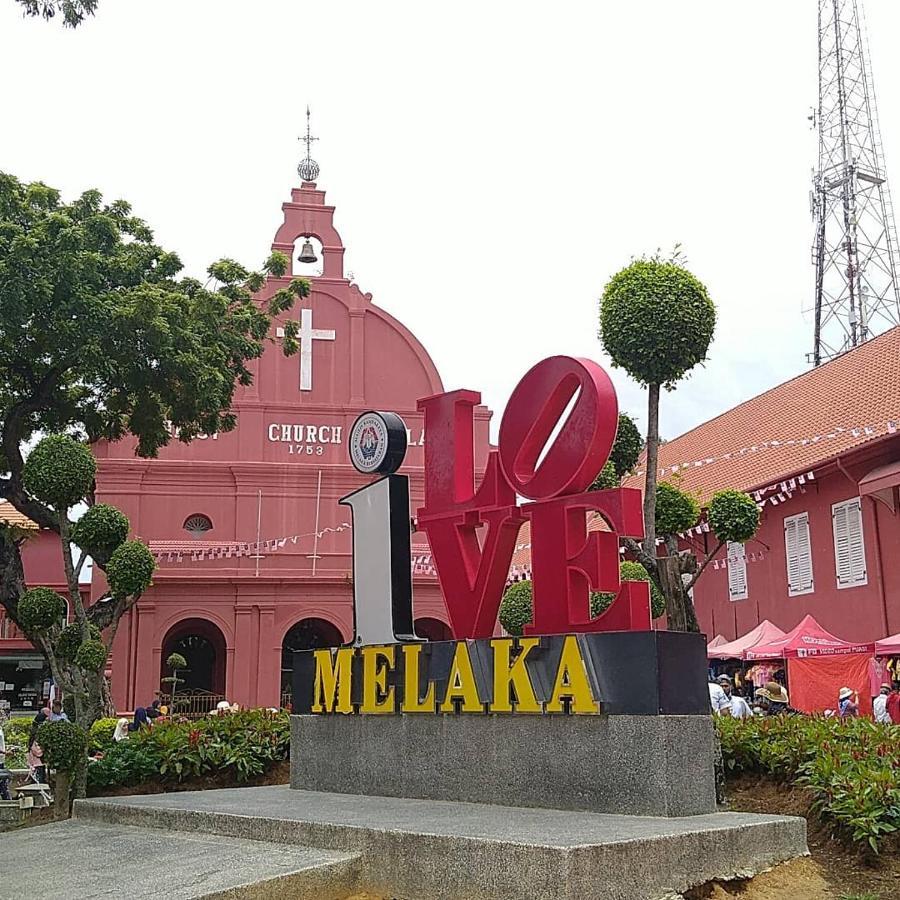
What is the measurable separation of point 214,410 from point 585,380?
993 centimetres

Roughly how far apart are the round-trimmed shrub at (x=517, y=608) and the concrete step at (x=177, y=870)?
8830 mm

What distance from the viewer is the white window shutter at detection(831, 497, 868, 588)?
1827 centimetres

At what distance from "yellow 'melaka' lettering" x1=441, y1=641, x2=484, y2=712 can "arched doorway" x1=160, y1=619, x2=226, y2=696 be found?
17355mm

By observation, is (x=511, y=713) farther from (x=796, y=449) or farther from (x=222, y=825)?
(x=796, y=449)

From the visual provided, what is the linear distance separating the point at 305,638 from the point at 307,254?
28.8 ft

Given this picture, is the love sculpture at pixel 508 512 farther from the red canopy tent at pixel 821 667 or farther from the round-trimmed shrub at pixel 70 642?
the red canopy tent at pixel 821 667

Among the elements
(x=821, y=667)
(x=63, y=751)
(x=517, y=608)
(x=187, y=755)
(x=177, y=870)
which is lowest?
(x=177, y=870)

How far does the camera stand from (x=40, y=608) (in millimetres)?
11766

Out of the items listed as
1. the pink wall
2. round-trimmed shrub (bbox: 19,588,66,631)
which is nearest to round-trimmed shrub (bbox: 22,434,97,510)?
round-trimmed shrub (bbox: 19,588,66,631)

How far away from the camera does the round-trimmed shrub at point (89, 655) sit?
11.3 metres

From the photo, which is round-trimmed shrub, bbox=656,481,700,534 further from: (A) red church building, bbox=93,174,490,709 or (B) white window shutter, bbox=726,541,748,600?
(A) red church building, bbox=93,174,490,709

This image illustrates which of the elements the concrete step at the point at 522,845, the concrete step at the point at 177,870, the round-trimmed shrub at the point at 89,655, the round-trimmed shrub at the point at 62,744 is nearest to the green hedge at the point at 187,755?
the round-trimmed shrub at the point at 62,744

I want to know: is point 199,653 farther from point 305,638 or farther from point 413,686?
point 413,686

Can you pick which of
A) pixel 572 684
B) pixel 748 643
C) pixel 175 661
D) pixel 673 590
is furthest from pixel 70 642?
pixel 175 661
